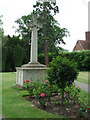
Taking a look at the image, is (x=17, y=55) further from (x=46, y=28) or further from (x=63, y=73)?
(x=63, y=73)

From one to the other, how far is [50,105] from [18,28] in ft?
67.2

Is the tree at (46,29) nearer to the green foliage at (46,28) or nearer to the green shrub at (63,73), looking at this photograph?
the green foliage at (46,28)

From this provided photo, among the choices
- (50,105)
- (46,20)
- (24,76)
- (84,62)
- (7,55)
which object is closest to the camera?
(50,105)

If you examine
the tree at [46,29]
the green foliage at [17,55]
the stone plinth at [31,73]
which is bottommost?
the stone plinth at [31,73]

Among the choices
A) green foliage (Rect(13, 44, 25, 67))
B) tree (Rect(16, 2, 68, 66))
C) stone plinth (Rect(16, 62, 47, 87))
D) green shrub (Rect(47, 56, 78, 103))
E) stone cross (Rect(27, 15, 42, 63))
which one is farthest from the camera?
tree (Rect(16, 2, 68, 66))

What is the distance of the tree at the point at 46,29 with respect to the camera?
58.7 feet

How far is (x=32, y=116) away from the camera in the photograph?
8.30 ft

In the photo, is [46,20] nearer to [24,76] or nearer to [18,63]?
[18,63]

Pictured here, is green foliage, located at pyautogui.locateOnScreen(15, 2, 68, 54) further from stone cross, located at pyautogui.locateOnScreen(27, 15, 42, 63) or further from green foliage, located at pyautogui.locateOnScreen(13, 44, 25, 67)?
stone cross, located at pyautogui.locateOnScreen(27, 15, 42, 63)

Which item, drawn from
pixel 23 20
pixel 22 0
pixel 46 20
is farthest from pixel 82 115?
pixel 23 20

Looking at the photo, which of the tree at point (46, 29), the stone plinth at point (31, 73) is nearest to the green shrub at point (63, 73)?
the stone plinth at point (31, 73)

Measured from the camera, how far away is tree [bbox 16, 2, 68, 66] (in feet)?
58.7

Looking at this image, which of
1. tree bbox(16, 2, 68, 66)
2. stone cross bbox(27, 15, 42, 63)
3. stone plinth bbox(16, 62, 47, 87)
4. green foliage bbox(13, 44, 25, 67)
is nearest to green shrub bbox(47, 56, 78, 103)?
stone plinth bbox(16, 62, 47, 87)

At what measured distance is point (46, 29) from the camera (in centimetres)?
1900
